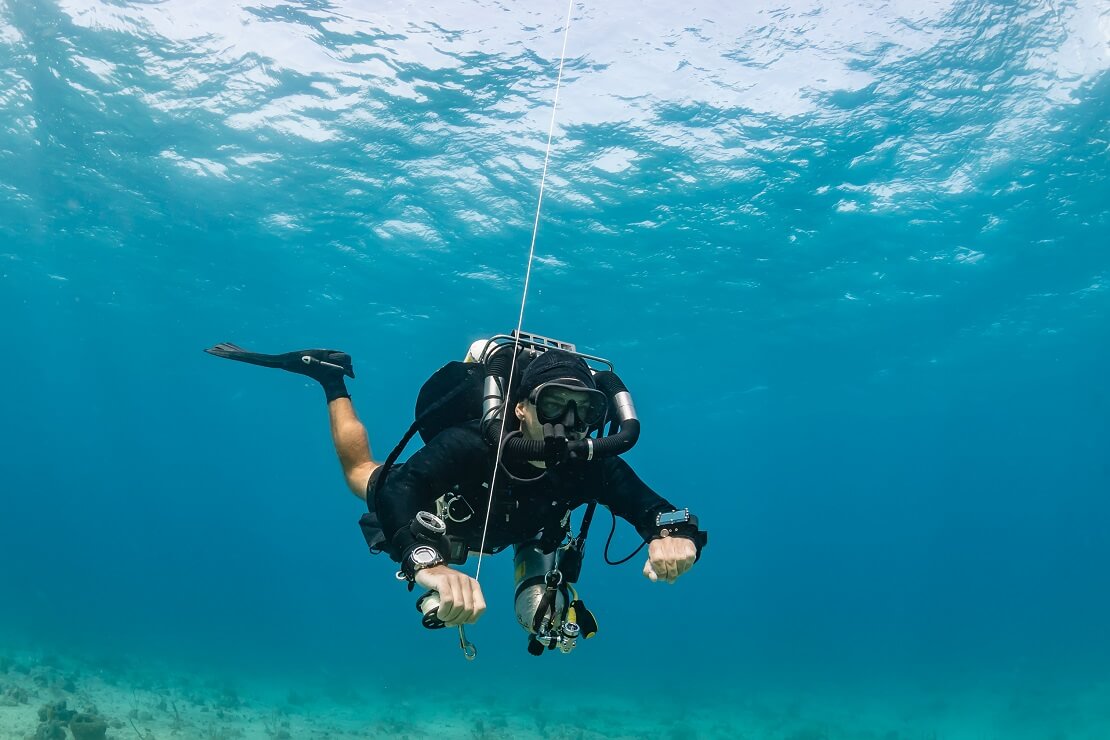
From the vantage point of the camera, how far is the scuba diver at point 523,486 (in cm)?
367

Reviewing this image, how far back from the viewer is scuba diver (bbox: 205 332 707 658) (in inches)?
144

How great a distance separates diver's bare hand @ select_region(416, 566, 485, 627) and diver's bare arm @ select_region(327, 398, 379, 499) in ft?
12.4

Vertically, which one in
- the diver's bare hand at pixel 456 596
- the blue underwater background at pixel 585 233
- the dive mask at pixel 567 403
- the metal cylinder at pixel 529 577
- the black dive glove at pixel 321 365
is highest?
the blue underwater background at pixel 585 233

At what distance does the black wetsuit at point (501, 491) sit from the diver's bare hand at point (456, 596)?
0.69 metres

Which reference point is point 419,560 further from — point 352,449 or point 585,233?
point 585,233

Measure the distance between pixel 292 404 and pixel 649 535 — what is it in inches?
1895

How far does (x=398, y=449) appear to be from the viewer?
417cm

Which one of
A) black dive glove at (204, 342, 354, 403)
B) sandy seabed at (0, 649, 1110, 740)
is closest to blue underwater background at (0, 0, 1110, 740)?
sandy seabed at (0, 649, 1110, 740)

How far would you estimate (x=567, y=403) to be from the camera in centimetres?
399

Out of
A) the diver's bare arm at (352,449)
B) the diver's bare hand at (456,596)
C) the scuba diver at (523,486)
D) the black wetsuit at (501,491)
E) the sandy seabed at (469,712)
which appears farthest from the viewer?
the sandy seabed at (469,712)

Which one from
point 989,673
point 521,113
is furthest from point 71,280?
point 989,673

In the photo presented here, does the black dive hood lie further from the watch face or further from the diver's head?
the watch face

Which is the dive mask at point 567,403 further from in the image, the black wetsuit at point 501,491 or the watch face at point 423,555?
the watch face at point 423,555

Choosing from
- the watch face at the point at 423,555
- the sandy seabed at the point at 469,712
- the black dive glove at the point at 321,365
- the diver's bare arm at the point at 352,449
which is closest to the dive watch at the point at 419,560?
the watch face at the point at 423,555
